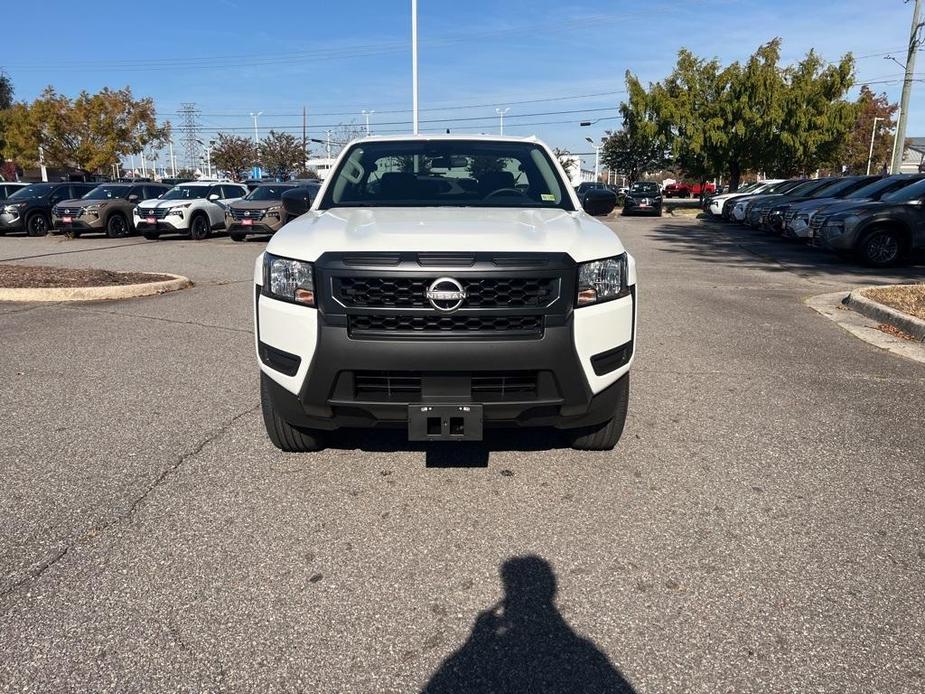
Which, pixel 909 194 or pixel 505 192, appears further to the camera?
pixel 909 194

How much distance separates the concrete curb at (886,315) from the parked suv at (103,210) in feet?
61.1

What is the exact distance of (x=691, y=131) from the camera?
116ft

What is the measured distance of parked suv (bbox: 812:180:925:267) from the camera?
482 inches

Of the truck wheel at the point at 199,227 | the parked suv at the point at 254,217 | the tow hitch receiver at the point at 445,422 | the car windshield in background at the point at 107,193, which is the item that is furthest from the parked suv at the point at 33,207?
the tow hitch receiver at the point at 445,422

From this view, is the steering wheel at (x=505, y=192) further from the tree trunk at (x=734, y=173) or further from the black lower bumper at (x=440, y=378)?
the tree trunk at (x=734, y=173)

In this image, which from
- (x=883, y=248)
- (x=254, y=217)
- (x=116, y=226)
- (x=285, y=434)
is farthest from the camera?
(x=116, y=226)

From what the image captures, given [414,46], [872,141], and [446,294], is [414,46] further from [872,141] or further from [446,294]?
[872,141]

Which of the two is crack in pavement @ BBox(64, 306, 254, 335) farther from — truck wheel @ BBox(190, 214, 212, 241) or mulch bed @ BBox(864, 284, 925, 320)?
truck wheel @ BBox(190, 214, 212, 241)

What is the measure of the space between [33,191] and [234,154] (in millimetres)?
49141

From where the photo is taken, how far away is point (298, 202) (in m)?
4.76

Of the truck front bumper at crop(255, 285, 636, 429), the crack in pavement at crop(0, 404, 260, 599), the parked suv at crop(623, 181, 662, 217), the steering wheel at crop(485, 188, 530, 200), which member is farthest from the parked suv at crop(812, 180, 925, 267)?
the parked suv at crop(623, 181, 662, 217)

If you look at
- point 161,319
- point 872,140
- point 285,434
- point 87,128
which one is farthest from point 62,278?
point 872,140

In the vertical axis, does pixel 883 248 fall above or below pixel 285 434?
above

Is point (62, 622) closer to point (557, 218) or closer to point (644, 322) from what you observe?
point (557, 218)
